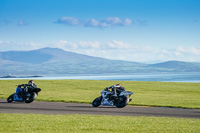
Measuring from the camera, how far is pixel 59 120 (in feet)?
50.5

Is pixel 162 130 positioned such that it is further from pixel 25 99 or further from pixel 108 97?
pixel 25 99

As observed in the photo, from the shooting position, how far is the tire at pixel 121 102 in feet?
74.0

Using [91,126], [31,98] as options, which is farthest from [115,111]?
[31,98]

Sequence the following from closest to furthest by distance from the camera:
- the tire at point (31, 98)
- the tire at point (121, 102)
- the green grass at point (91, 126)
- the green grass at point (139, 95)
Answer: the green grass at point (91, 126) < the tire at point (121, 102) < the tire at point (31, 98) < the green grass at point (139, 95)

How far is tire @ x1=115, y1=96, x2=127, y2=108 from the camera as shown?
74.0 ft

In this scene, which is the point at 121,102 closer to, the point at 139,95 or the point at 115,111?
the point at 115,111

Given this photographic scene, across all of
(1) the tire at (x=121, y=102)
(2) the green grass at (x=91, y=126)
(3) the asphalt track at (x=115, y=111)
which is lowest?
(2) the green grass at (x=91, y=126)

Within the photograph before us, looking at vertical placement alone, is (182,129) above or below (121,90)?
below

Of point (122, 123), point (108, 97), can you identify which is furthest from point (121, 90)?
point (122, 123)

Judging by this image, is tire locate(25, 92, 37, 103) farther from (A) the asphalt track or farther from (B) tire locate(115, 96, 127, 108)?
(B) tire locate(115, 96, 127, 108)

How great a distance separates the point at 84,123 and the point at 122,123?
64.0 inches

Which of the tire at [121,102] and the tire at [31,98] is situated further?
the tire at [31,98]


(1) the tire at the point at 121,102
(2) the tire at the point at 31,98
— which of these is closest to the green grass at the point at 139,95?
(2) the tire at the point at 31,98

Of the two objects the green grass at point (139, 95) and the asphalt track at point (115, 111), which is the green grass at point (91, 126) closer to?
the asphalt track at point (115, 111)
